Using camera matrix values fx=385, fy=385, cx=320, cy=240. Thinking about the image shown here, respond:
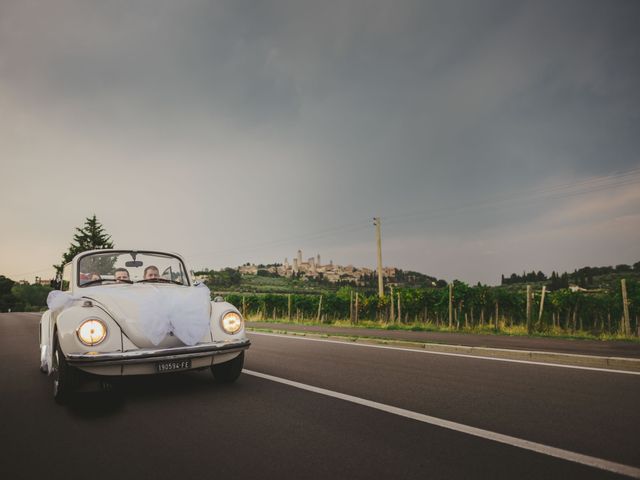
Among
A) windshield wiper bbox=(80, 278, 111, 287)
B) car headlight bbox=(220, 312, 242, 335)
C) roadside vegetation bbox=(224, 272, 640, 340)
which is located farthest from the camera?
roadside vegetation bbox=(224, 272, 640, 340)

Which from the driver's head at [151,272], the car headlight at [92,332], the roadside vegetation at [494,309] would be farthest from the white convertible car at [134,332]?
the roadside vegetation at [494,309]

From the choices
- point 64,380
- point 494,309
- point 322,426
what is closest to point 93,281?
point 64,380

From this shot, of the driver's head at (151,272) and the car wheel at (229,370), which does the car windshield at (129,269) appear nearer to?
the driver's head at (151,272)

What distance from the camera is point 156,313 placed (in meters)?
4.57

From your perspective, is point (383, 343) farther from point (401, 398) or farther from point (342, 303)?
point (342, 303)

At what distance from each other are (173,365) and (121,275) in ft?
6.78

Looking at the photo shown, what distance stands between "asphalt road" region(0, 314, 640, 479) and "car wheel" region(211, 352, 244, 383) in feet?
0.50

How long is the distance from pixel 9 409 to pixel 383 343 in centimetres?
802

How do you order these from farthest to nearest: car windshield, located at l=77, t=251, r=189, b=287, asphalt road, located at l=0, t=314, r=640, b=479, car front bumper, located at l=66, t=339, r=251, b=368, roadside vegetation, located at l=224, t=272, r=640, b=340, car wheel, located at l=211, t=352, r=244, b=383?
roadside vegetation, located at l=224, t=272, r=640, b=340, car windshield, located at l=77, t=251, r=189, b=287, car wheel, located at l=211, t=352, r=244, b=383, car front bumper, located at l=66, t=339, r=251, b=368, asphalt road, located at l=0, t=314, r=640, b=479

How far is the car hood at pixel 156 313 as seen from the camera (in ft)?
14.6

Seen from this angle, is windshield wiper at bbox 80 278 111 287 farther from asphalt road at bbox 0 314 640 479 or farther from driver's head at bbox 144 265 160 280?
asphalt road at bbox 0 314 640 479

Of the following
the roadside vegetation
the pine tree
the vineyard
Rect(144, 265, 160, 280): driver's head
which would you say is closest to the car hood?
Rect(144, 265, 160, 280): driver's head

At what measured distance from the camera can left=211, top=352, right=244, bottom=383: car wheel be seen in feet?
17.7

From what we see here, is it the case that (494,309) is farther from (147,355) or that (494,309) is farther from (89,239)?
(89,239)
